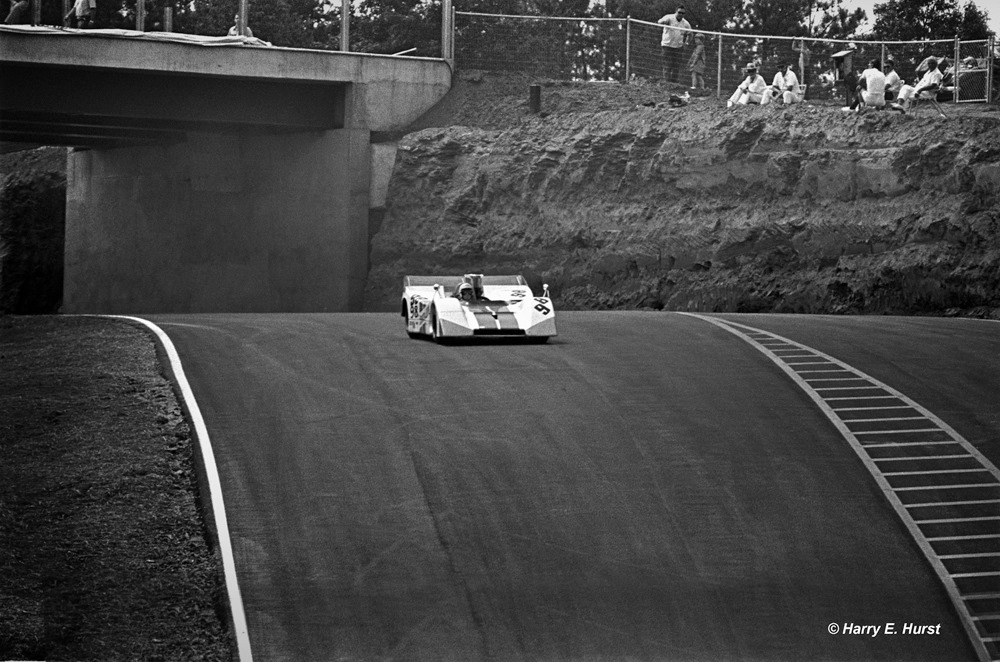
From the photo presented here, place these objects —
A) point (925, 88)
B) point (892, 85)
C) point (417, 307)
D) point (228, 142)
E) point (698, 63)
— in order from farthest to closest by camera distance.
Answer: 1. point (698, 63)
2. point (228, 142)
3. point (892, 85)
4. point (925, 88)
5. point (417, 307)

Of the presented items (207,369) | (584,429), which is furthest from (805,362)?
(207,369)

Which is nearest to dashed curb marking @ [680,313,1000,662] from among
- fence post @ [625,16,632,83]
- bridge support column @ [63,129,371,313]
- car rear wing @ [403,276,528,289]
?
car rear wing @ [403,276,528,289]

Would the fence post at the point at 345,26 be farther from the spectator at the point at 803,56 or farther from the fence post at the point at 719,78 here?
the spectator at the point at 803,56

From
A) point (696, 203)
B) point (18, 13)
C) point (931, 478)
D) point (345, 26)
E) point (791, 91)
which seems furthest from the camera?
point (345, 26)

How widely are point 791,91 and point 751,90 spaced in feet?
3.96

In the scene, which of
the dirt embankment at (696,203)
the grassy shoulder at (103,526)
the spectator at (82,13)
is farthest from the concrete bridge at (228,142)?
the grassy shoulder at (103,526)

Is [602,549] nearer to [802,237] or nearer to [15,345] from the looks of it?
[15,345]

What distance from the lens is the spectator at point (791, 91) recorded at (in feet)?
123

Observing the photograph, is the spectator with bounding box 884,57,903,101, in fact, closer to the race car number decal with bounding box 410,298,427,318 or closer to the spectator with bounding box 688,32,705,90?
the spectator with bounding box 688,32,705,90

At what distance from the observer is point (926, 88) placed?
117ft

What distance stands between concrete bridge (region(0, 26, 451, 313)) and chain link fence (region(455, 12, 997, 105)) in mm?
1991

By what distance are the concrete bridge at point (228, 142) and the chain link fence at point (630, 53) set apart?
199 cm

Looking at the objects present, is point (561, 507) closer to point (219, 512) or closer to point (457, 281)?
point (219, 512)

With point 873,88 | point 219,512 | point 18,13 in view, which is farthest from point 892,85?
point 219,512
